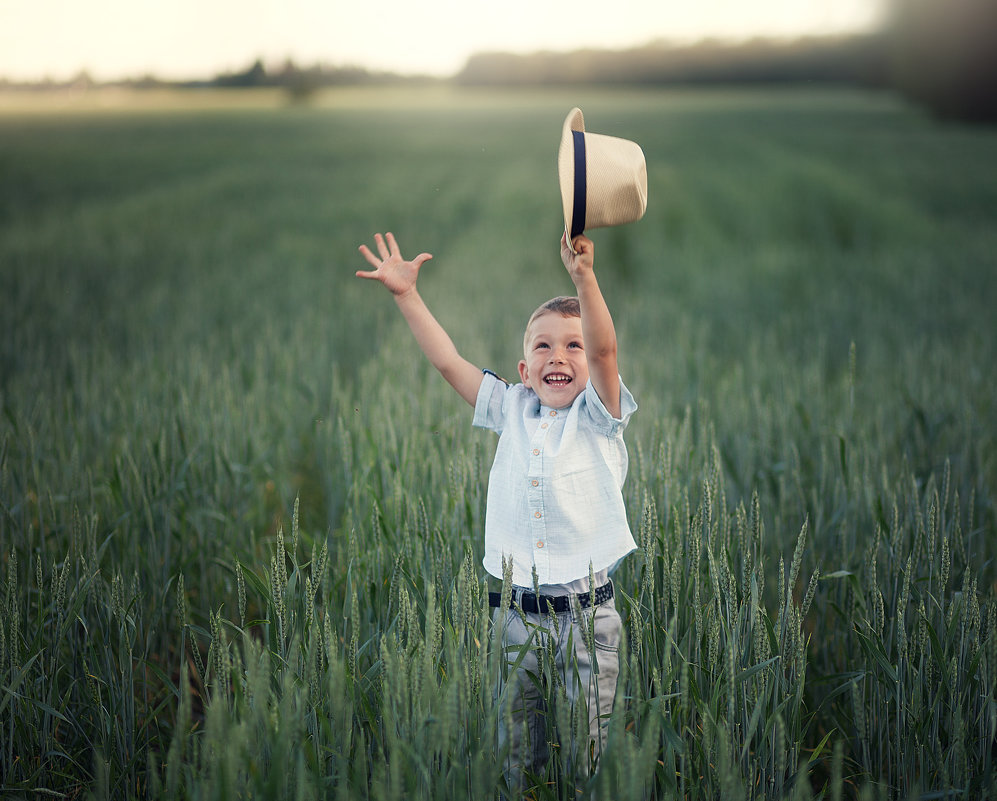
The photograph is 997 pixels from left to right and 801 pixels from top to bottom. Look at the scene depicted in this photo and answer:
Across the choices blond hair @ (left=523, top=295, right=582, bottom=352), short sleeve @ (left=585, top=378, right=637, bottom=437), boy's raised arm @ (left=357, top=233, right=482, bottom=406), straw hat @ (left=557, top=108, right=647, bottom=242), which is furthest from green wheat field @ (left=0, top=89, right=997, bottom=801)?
straw hat @ (left=557, top=108, right=647, bottom=242)

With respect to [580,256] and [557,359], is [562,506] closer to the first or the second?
[557,359]

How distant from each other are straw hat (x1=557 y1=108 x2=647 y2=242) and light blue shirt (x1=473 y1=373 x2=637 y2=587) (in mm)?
346

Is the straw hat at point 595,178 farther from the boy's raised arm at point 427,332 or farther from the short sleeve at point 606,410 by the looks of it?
the boy's raised arm at point 427,332

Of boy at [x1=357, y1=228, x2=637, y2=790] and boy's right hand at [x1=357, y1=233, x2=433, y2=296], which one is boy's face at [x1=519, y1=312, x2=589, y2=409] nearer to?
boy at [x1=357, y1=228, x2=637, y2=790]

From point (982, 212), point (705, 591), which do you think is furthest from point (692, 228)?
point (705, 591)

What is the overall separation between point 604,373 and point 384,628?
855 millimetres

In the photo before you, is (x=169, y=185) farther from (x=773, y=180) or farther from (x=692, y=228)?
(x=773, y=180)

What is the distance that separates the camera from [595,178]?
1442 millimetres

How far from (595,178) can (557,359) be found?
385 mm

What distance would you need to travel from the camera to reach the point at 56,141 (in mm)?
22188

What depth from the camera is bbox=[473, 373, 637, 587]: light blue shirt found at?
5.29 ft

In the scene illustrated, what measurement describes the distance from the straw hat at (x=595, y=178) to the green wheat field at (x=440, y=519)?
600mm

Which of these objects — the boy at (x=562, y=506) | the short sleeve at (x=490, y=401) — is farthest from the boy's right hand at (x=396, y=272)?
the short sleeve at (x=490, y=401)

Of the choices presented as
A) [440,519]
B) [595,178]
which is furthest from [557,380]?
[440,519]
